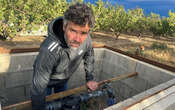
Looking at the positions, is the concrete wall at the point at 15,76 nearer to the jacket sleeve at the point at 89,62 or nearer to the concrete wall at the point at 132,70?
the jacket sleeve at the point at 89,62

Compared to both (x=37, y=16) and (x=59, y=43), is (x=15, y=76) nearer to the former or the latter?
(x=59, y=43)

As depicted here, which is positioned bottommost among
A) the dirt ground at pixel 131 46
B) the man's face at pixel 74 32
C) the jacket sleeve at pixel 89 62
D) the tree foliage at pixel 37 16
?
the dirt ground at pixel 131 46

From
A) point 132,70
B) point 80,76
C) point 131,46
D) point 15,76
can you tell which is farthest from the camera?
point 131,46

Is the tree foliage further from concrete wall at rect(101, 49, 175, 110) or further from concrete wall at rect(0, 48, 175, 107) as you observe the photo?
concrete wall at rect(101, 49, 175, 110)

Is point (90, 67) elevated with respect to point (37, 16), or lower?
lower

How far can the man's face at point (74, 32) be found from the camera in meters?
1.68

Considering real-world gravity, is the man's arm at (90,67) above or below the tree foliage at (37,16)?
below

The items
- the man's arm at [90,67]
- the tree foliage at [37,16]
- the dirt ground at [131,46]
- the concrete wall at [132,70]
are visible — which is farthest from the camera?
the tree foliage at [37,16]

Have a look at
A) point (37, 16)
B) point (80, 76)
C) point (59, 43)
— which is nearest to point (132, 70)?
point (80, 76)

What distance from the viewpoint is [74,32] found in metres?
1.70

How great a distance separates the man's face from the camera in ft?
5.51

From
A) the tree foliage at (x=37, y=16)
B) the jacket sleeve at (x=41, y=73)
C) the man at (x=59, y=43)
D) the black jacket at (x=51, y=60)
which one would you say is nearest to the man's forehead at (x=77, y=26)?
the man at (x=59, y=43)

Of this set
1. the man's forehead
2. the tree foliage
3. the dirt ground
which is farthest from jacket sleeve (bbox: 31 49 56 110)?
the tree foliage

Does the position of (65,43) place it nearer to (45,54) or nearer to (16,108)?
(45,54)
